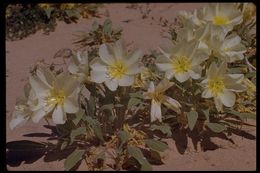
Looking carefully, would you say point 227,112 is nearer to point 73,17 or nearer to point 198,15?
point 198,15

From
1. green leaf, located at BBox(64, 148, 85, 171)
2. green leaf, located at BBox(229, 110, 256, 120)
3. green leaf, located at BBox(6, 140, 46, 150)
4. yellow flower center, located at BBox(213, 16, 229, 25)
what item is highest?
yellow flower center, located at BBox(213, 16, 229, 25)

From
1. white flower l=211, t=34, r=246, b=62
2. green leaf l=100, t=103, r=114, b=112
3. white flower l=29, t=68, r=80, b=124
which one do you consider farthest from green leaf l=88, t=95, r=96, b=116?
white flower l=211, t=34, r=246, b=62

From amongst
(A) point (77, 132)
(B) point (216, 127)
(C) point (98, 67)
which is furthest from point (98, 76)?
(B) point (216, 127)

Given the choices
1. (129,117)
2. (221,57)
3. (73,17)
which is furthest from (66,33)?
(221,57)

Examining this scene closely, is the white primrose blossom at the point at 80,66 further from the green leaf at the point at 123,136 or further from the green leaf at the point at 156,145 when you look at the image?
the green leaf at the point at 156,145

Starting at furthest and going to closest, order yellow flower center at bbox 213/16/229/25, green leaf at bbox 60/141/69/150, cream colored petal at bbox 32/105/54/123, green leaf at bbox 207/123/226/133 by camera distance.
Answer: yellow flower center at bbox 213/16/229/25, green leaf at bbox 207/123/226/133, green leaf at bbox 60/141/69/150, cream colored petal at bbox 32/105/54/123

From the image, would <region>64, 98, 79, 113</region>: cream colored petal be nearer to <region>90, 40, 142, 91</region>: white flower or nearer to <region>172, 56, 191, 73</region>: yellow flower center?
<region>90, 40, 142, 91</region>: white flower

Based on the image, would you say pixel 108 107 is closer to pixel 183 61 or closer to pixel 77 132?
pixel 77 132
